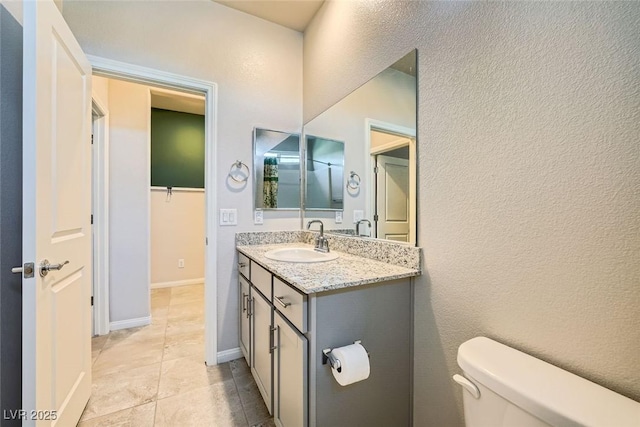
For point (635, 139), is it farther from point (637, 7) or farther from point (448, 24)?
point (448, 24)

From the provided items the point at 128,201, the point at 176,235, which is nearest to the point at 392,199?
the point at 128,201

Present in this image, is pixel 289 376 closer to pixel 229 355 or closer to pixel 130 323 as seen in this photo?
pixel 229 355

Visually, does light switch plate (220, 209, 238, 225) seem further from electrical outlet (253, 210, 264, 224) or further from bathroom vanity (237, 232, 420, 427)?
bathroom vanity (237, 232, 420, 427)

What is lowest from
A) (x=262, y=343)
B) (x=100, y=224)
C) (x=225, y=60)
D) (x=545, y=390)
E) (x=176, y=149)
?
(x=262, y=343)

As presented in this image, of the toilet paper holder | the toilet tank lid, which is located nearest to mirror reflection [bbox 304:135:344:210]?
the toilet paper holder

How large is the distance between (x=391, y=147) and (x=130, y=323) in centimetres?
278

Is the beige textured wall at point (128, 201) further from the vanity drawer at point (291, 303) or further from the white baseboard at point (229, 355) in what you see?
the vanity drawer at point (291, 303)

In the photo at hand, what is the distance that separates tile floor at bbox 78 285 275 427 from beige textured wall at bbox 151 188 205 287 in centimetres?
145

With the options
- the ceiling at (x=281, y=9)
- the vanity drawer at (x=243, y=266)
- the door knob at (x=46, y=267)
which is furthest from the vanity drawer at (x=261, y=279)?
the ceiling at (x=281, y=9)

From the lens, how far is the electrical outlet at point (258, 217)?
2086 mm

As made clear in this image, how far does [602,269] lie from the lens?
69cm

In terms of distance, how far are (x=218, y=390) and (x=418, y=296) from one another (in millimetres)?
1361

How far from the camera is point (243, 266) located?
186 centimetres

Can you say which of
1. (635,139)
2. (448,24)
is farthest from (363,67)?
(635,139)
